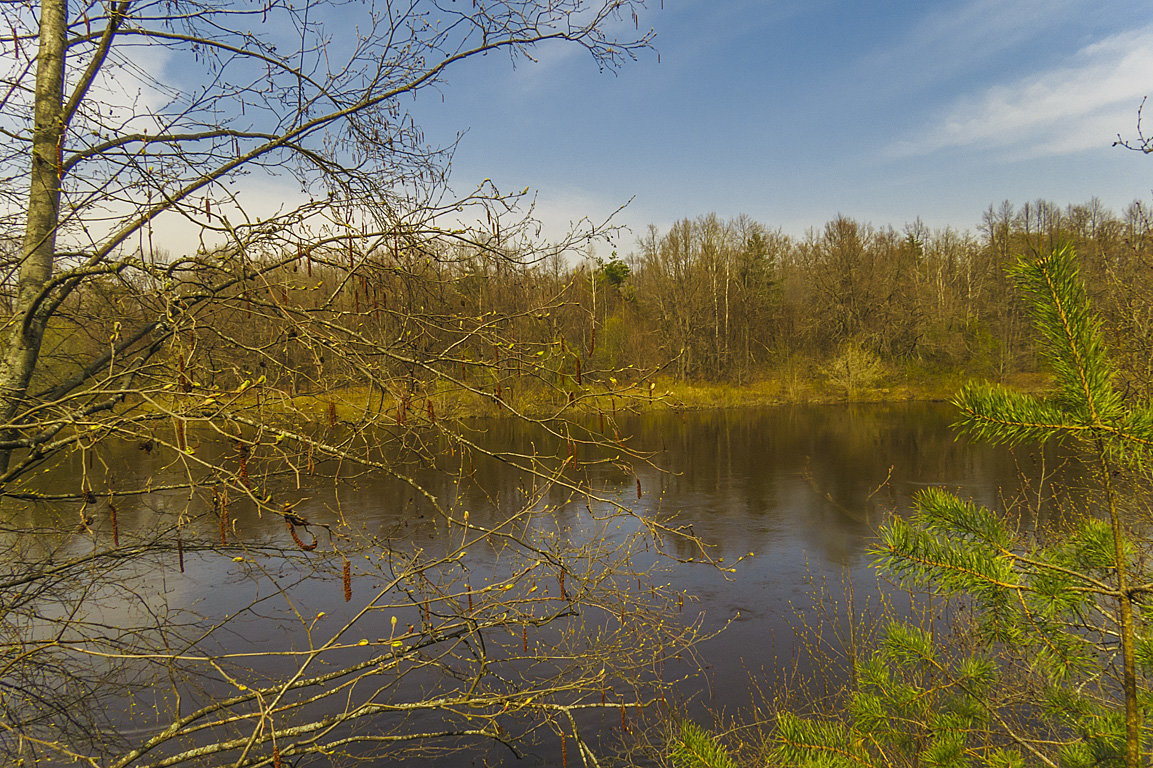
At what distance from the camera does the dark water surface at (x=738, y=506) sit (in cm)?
810

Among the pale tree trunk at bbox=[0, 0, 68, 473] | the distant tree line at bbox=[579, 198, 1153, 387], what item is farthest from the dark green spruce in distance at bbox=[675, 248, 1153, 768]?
the distant tree line at bbox=[579, 198, 1153, 387]

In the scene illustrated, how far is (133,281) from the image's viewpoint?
366 centimetres

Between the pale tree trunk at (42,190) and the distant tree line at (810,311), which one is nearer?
the pale tree trunk at (42,190)

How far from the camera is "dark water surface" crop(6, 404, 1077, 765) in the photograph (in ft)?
Result: 26.6

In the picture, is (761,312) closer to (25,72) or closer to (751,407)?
(751,407)

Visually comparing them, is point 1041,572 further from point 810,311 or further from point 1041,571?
point 810,311

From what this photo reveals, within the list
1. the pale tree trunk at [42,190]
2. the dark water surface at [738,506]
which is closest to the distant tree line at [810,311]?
the dark water surface at [738,506]

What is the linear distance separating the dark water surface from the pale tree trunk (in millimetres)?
884

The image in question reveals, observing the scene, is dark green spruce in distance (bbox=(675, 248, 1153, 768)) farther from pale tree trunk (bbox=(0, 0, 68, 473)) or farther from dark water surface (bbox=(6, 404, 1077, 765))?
pale tree trunk (bbox=(0, 0, 68, 473))

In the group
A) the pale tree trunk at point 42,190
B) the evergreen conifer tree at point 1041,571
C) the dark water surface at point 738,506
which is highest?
the pale tree trunk at point 42,190

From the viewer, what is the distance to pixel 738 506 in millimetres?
14844

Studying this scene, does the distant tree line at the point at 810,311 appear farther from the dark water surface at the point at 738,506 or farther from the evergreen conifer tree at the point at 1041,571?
the evergreen conifer tree at the point at 1041,571

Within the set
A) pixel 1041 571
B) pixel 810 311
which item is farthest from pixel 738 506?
pixel 810 311

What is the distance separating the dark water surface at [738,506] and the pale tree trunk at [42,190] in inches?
34.8
